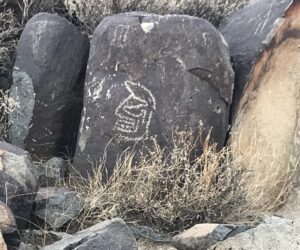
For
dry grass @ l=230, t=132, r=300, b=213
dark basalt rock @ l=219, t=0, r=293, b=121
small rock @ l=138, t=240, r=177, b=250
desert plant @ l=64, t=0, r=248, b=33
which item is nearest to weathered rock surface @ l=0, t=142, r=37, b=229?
small rock @ l=138, t=240, r=177, b=250

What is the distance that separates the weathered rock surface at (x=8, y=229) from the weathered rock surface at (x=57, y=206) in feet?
2.11

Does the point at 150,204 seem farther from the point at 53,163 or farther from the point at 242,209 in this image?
the point at 53,163

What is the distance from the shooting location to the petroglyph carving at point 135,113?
407cm

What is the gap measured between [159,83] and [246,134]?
73 centimetres

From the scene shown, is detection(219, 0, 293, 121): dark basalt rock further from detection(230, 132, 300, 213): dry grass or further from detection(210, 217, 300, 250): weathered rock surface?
detection(210, 217, 300, 250): weathered rock surface

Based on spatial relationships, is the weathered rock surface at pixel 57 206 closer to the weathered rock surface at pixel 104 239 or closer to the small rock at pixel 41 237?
the small rock at pixel 41 237

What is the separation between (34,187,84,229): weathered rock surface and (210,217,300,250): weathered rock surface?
90cm

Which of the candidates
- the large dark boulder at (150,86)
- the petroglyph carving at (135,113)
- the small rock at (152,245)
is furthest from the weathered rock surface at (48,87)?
the small rock at (152,245)

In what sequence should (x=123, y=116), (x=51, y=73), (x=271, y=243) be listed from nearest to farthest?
(x=271, y=243), (x=123, y=116), (x=51, y=73)

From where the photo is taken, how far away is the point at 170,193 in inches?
142

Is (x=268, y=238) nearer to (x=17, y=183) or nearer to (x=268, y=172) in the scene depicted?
(x=268, y=172)

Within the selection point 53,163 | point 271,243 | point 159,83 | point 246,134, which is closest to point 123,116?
point 159,83

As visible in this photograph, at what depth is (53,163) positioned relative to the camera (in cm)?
425

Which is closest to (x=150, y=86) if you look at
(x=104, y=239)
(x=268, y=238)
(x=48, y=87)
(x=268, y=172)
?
(x=48, y=87)
